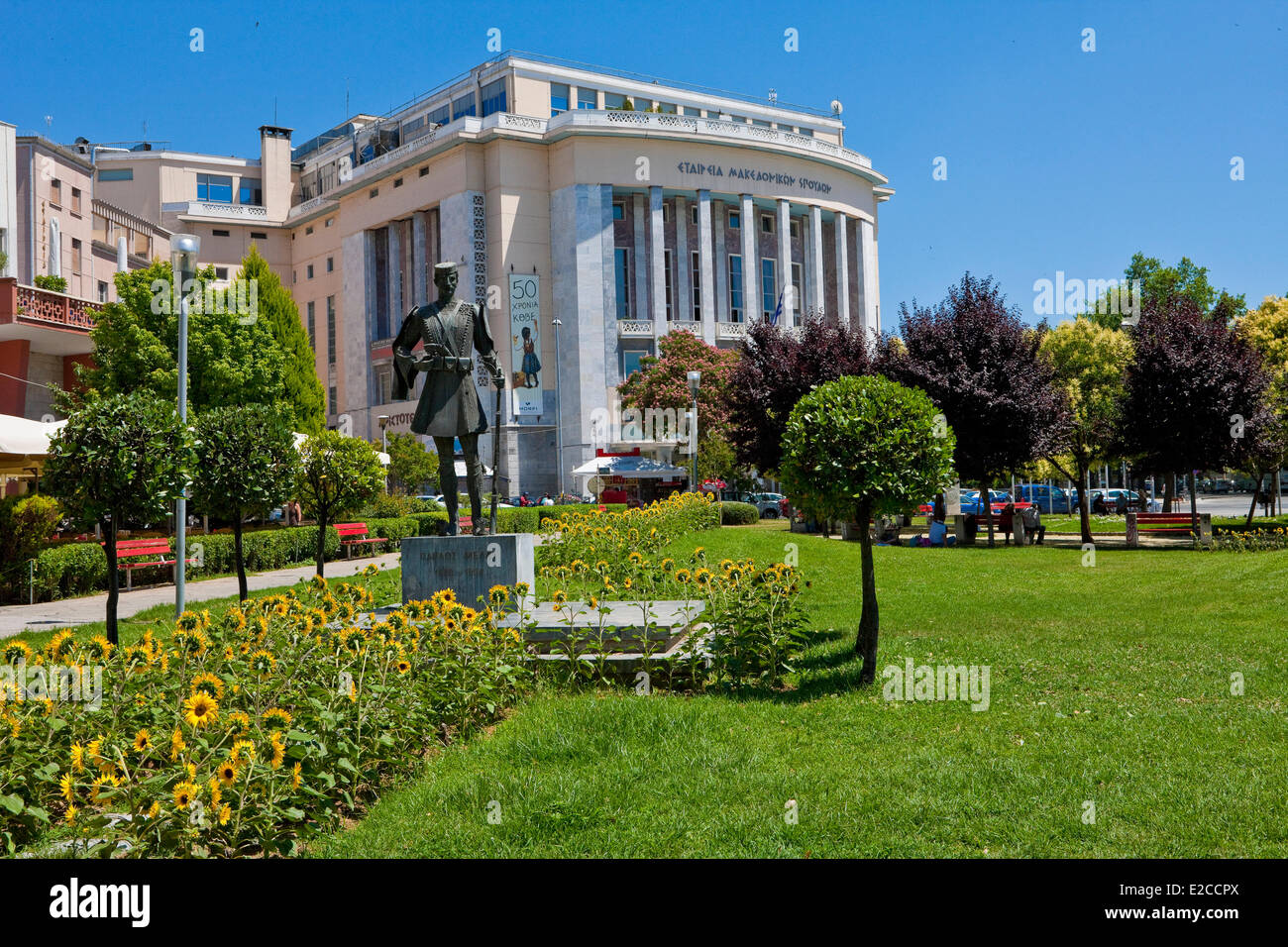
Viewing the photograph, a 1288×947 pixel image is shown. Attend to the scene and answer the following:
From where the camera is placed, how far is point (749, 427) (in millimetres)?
33000

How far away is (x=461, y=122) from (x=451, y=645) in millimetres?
55707

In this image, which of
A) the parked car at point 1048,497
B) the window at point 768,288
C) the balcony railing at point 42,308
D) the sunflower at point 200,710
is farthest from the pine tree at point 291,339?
the sunflower at point 200,710

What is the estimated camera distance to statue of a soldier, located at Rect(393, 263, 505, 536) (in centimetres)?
1119

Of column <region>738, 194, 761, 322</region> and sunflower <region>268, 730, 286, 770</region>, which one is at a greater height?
column <region>738, 194, 761, 322</region>

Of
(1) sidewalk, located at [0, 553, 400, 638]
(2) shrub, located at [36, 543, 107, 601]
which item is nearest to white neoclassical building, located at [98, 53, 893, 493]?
(1) sidewalk, located at [0, 553, 400, 638]

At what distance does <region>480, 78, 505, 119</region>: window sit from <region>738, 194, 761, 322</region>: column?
16467 millimetres

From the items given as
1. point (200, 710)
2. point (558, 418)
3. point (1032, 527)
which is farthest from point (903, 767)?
point (558, 418)

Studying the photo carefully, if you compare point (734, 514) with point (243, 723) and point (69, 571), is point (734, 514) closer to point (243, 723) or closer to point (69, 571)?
point (69, 571)

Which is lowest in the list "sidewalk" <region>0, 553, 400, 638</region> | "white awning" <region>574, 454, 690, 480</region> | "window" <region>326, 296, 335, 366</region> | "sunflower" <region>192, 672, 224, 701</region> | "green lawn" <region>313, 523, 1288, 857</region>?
"sidewalk" <region>0, 553, 400, 638</region>

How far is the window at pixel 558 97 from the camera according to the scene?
63.2m

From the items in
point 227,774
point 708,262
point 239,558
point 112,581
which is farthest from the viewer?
point 708,262

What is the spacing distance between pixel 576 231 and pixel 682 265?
7167mm

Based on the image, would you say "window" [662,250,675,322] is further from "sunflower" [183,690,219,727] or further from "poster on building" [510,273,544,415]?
"sunflower" [183,690,219,727]

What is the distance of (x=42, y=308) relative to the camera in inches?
1147
